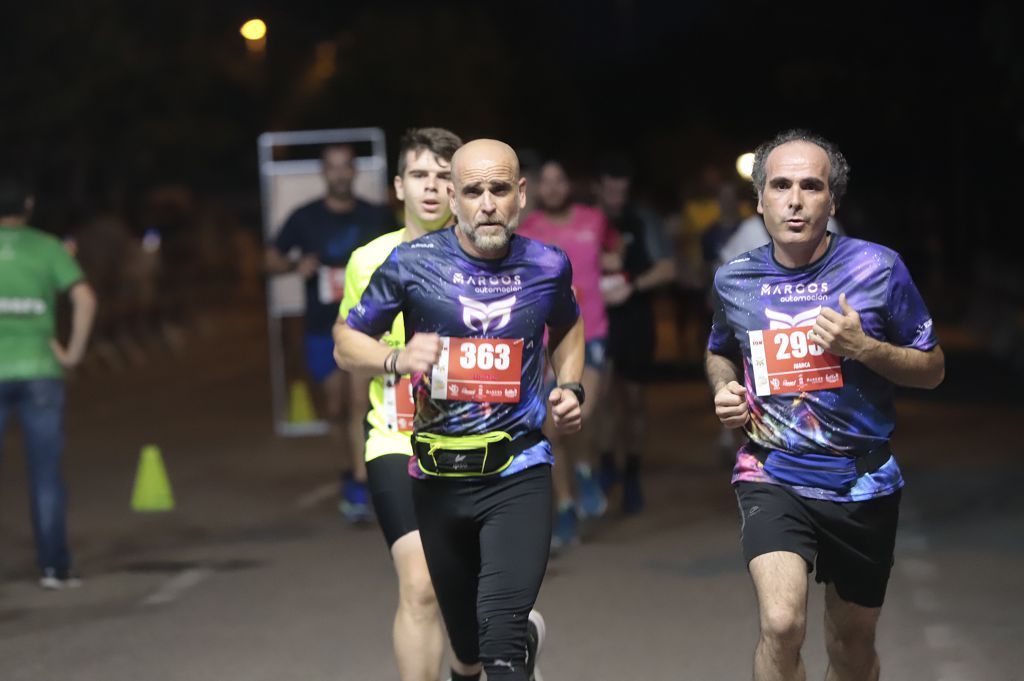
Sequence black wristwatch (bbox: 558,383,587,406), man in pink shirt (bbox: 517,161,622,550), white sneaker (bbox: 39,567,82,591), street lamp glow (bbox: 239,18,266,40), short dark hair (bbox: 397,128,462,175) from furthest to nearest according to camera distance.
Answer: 1. street lamp glow (bbox: 239,18,266,40)
2. man in pink shirt (bbox: 517,161,622,550)
3. white sneaker (bbox: 39,567,82,591)
4. short dark hair (bbox: 397,128,462,175)
5. black wristwatch (bbox: 558,383,587,406)

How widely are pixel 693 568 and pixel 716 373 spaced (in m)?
4.19

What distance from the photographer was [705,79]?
6606 cm

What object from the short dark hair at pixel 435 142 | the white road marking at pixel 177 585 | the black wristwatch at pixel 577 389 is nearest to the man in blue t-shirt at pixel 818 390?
the black wristwatch at pixel 577 389

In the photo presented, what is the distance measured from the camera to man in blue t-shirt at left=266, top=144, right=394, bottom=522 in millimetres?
11648

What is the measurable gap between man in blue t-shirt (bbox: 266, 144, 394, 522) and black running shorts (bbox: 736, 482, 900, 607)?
6055mm

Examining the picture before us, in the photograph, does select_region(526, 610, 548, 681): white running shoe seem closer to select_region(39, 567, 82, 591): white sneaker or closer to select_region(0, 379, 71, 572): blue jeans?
select_region(0, 379, 71, 572): blue jeans

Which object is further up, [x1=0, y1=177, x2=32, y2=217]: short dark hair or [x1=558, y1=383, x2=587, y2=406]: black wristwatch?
[x1=0, y1=177, x2=32, y2=217]: short dark hair

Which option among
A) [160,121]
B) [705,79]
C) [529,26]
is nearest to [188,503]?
[160,121]

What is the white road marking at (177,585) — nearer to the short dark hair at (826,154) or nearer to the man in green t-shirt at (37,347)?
the man in green t-shirt at (37,347)

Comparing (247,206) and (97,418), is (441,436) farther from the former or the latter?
(247,206)

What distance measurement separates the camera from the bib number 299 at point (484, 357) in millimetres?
5785

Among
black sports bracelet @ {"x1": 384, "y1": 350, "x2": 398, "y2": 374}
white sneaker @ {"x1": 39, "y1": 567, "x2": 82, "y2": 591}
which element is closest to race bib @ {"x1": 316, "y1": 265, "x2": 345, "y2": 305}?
white sneaker @ {"x1": 39, "y1": 567, "x2": 82, "y2": 591}

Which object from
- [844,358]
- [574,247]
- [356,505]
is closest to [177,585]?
[356,505]

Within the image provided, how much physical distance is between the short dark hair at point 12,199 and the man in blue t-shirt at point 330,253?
87.2 inches
